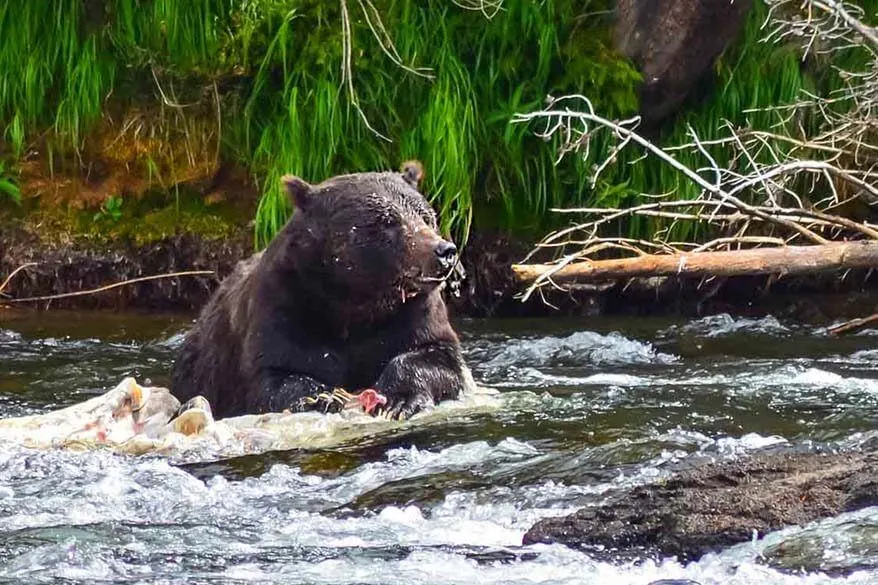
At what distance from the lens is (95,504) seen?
4.66 meters

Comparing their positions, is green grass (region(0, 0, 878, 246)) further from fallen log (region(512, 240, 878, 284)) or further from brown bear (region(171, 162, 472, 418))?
fallen log (region(512, 240, 878, 284))

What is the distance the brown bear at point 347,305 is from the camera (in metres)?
5.96

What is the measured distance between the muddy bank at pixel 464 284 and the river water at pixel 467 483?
1.22 m

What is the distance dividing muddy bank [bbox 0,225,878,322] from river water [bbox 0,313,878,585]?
1.22 metres

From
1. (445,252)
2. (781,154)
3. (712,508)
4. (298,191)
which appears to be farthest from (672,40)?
(712,508)

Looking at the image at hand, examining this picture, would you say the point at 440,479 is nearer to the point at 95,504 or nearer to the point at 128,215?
the point at 95,504

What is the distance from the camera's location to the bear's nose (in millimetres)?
5816

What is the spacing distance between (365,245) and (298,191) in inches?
14.8

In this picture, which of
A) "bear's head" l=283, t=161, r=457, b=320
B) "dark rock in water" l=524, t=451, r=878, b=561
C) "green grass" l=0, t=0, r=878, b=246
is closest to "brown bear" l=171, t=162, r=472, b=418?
"bear's head" l=283, t=161, r=457, b=320

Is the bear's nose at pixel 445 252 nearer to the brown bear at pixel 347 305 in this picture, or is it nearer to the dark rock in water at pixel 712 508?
the brown bear at pixel 347 305

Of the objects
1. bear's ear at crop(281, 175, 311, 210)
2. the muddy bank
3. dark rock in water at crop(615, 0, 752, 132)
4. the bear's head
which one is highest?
dark rock in water at crop(615, 0, 752, 132)

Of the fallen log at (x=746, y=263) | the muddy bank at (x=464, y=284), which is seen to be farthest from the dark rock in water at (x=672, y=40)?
the fallen log at (x=746, y=263)

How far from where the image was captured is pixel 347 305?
20.1 feet

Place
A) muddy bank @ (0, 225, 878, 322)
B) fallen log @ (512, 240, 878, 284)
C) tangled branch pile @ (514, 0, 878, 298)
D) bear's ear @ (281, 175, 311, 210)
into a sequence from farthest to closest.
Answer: muddy bank @ (0, 225, 878, 322) → tangled branch pile @ (514, 0, 878, 298) → bear's ear @ (281, 175, 311, 210) → fallen log @ (512, 240, 878, 284)
